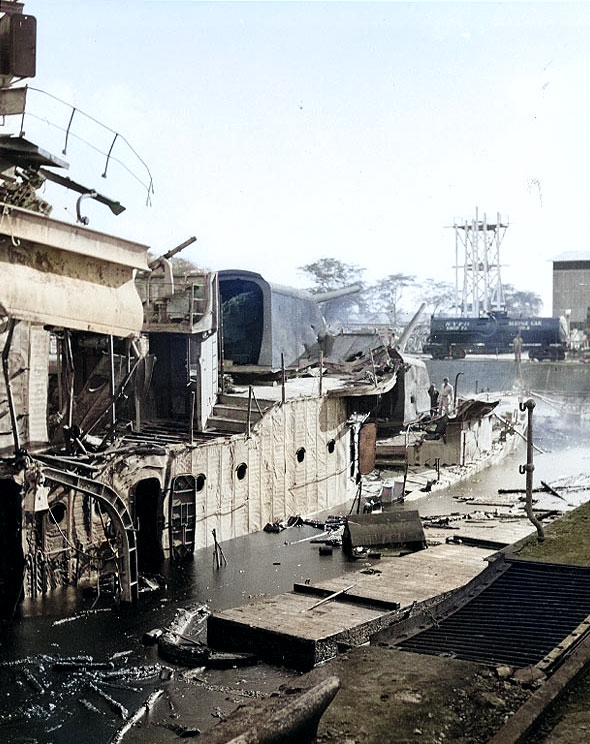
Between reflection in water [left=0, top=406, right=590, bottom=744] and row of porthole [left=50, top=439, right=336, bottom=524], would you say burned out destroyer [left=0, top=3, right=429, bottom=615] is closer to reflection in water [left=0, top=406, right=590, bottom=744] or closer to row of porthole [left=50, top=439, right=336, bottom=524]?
row of porthole [left=50, top=439, right=336, bottom=524]

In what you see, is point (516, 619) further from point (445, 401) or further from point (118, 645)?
point (445, 401)

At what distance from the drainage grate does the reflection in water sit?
A: 4.41m

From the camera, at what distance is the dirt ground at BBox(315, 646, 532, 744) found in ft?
19.1

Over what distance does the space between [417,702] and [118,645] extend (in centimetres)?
1022

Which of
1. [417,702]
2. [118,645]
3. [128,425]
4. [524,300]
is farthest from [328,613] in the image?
[524,300]

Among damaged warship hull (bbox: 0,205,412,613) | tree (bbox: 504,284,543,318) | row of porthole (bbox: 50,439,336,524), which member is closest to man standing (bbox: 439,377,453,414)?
damaged warship hull (bbox: 0,205,412,613)

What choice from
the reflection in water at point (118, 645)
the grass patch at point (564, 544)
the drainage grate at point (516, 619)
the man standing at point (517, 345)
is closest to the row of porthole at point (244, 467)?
the reflection in water at point (118, 645)

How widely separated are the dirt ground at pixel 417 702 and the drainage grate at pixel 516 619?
80 cm

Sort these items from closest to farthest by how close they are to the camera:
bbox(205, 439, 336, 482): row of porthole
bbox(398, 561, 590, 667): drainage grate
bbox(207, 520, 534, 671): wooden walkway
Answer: bbox(398, 561, 590, 667): drainage grate < bbox(207, 520, 534, 671): wooden walkway < bbox(205, 439, 336, 482): row of porthole

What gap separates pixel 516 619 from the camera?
29.7 feet

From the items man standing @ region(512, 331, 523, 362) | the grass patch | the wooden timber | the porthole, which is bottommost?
the wooden timber

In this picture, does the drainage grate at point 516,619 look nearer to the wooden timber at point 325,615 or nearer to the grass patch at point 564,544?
the grass patch at point 564,544

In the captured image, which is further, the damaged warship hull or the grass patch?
the damaged warship hull

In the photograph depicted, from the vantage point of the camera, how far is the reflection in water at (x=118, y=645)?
41.1ft
